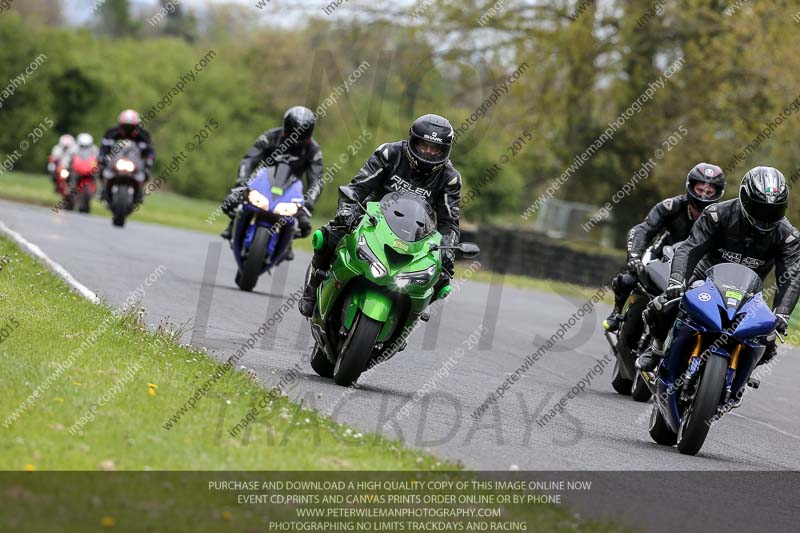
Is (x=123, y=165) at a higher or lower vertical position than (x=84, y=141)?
higher

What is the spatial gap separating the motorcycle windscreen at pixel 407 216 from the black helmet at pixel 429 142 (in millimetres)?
312

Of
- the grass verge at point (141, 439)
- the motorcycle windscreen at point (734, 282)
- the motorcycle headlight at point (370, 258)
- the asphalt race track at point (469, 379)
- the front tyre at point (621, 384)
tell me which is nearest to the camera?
the grass verge at point (141, 439)

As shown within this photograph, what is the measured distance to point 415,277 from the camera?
31.6 ft

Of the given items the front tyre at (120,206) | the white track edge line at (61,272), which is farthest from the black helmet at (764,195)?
the front tyre at (120,206)

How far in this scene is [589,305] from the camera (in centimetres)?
2533

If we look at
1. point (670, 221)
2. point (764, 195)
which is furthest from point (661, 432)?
point (670, 221)

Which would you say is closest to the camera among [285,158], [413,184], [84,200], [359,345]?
[359,345]

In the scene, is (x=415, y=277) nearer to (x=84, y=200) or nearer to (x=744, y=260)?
(x=744, y=260)

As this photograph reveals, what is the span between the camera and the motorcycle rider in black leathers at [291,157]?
16.2 metres

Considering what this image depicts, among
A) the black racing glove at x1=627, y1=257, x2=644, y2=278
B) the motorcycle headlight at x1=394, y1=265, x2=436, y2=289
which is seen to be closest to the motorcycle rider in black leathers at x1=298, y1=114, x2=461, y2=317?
the motorcycle headlight at x1=394, y1=265, x2=436, y2=289

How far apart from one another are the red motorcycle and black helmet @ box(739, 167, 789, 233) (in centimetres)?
2090

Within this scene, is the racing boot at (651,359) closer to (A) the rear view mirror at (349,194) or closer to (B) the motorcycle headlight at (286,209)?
(A) the rear view mirror at (349,194)

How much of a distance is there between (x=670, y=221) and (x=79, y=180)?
18.4 metres

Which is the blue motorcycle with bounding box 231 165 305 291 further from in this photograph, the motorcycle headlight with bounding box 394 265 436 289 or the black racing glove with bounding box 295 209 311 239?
the motorcycle headlight with bounding box 394 265 436 289
